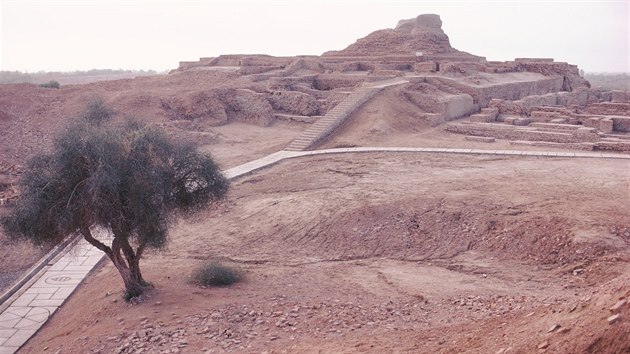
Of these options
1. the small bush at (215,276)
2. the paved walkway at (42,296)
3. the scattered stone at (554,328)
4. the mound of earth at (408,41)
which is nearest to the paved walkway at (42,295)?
the paved walkway at (42,296)

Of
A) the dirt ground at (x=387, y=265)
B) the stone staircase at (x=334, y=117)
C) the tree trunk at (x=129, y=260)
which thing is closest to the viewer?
the dirt ground at (x=387, y=265)

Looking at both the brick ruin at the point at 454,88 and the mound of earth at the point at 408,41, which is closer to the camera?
the brick ruin at the point at 454,88

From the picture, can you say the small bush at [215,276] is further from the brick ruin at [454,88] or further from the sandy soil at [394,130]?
the brick ruin at [454,88]

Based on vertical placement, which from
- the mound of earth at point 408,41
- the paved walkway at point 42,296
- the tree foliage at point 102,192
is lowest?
the paved walkway at point 42,296

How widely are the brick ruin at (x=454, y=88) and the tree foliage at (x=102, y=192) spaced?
1203 centimetres

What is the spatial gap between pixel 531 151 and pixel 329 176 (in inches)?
225

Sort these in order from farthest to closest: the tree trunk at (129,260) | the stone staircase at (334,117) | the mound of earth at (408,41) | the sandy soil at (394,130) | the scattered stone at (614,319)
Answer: the mound of earth at (408,41)
the stone staircase at (334,117)
the sandy soil at (394,130)
the tree trunk at (129,260)
the scattered stone at (614,319)

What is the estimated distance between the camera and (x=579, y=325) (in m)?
4.26

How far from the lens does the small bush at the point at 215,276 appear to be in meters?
7.79

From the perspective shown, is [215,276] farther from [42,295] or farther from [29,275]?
[29,275]

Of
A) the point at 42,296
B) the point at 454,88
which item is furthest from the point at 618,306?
the point at 454,88

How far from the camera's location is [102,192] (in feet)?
21.9

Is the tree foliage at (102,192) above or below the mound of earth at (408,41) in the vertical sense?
below

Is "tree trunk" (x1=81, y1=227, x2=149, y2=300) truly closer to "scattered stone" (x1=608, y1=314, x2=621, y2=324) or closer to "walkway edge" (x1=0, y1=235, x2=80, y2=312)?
"walkway edge" (x1=0, y1=235, x2=80, y2=312)
